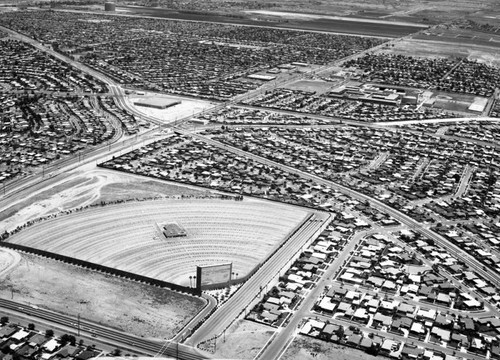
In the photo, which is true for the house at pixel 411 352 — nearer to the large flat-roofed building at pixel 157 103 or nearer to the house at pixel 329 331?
the house at pixel 329 331

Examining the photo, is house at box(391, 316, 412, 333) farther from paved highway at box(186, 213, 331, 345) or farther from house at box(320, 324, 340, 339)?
paved highway at box(186, 213, 331, 345)

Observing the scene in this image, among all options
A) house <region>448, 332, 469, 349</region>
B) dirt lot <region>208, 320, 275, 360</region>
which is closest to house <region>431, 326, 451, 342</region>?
house <region>448, 332, 469, 349</region>

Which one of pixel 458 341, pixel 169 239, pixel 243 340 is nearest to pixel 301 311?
pixel 243 340

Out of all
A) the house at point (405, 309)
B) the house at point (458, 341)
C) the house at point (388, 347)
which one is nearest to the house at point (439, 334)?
the house at point (458, 341)

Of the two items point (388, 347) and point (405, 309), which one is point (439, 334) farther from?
point (388, 347)

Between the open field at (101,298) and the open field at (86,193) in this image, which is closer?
the open field at (101,298)

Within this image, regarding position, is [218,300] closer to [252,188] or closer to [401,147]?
[252,188]

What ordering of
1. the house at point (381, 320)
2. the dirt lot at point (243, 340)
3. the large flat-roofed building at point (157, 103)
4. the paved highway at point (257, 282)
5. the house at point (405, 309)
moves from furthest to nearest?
the large flat-roofed building at point (157, 103) < the house at point (405, 309) < the house at point (381, 320) < the paved highway at point (257, 282) < the dirt lot at point (243, 340)

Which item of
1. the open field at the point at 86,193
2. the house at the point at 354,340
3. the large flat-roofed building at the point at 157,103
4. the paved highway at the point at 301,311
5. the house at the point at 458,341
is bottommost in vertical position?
the house at the point at 458,341
